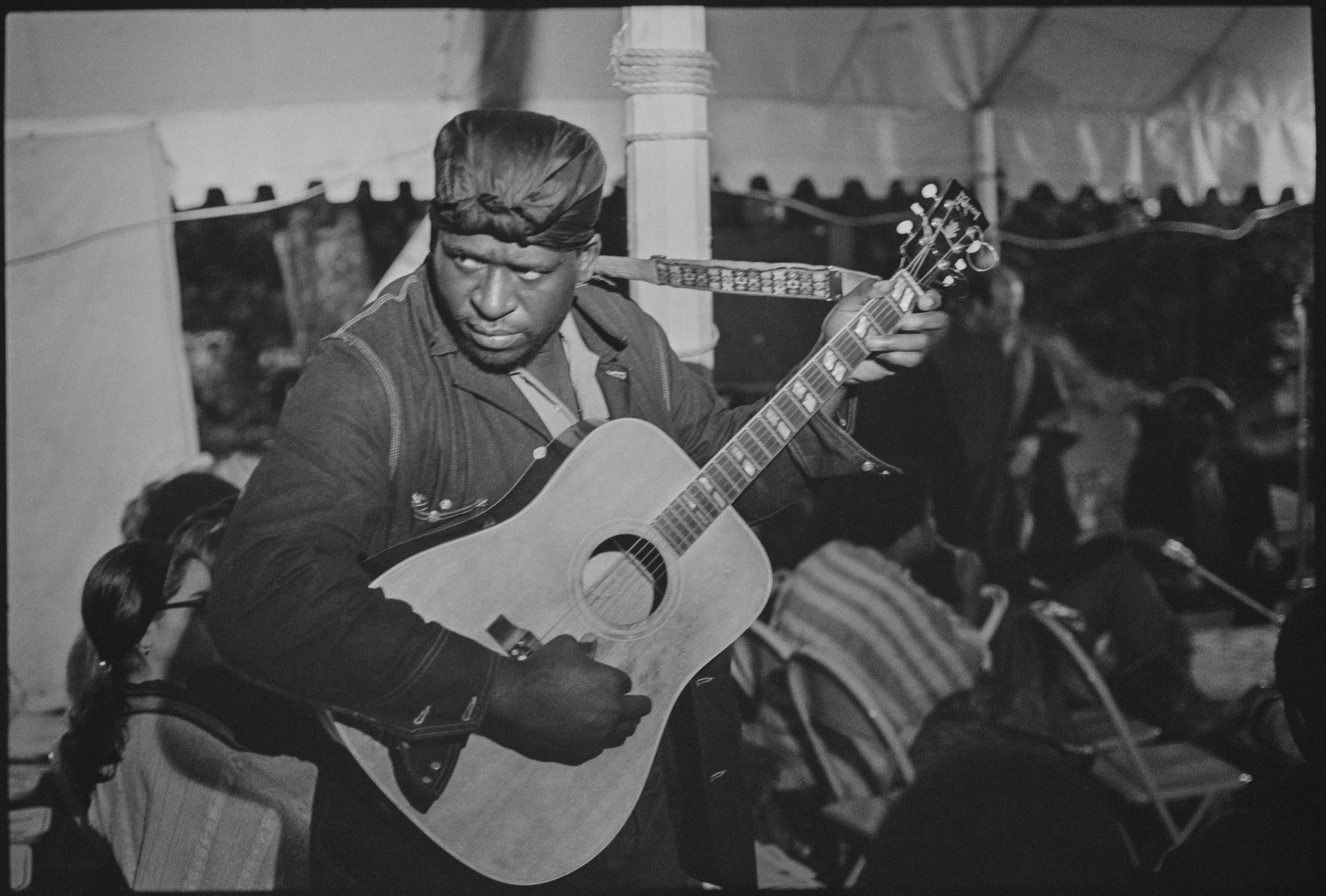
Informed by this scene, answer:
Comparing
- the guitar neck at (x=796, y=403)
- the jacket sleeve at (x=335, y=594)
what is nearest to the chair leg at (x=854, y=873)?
the guitar neck at (x=796, y=403)

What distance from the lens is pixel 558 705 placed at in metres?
2.12

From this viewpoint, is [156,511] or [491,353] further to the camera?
[156,511]

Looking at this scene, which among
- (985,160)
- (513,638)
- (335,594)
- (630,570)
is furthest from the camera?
(985,160)

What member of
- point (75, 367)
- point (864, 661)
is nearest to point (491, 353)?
point (75, 367)

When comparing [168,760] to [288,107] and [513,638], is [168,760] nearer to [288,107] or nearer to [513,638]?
[513,638]

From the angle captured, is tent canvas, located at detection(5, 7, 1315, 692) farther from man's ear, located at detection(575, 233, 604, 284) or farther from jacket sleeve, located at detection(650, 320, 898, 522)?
jacket sleeve, located at detection(650, 320, 898, 522)

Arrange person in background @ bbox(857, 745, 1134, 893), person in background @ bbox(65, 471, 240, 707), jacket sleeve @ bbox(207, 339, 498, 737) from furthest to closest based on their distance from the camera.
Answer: person in background @ bbox(857, 745, 1134, 893)
person in background @ bbox(65, 471, 240, 707)
jacket sleeve @ bbox(207, 339, 498, 737)

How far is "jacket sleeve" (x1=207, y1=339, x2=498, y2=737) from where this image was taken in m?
2.04

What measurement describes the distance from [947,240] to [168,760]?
6.25 feet

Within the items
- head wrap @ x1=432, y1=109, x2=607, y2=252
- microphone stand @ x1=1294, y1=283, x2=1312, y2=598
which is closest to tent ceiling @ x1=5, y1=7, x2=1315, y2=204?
microphone stand @ x1=1294, y1=283, x2=1312, y2=598

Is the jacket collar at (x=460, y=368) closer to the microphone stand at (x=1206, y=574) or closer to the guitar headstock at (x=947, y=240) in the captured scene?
the guitar headstock at (x=947, y=240)

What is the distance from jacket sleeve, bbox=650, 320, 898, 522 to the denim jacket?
0.04 feet

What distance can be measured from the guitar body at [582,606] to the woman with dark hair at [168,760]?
434 mm

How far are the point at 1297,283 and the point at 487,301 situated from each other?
3085 millimetres
